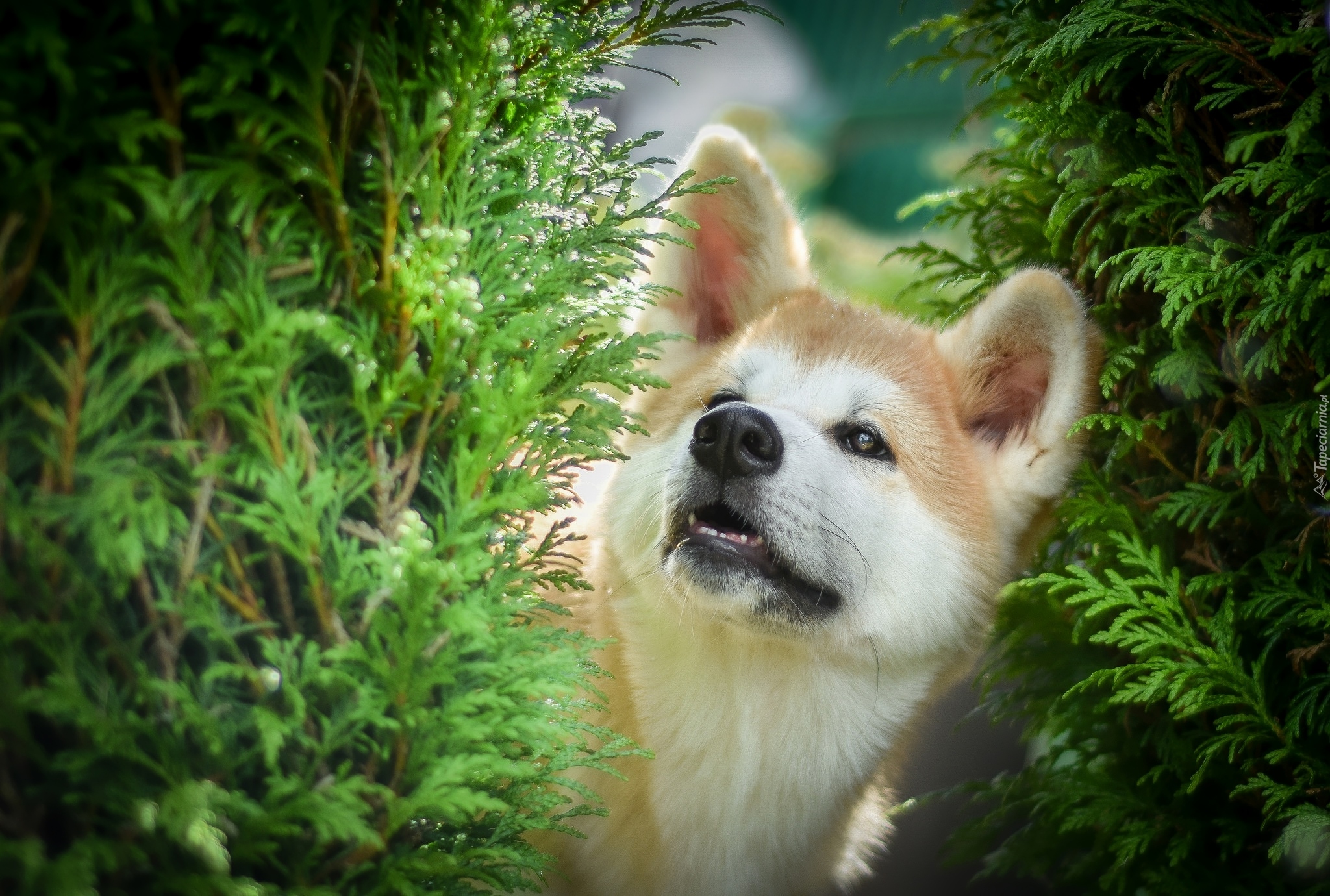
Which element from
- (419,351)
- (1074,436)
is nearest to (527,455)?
(419,351)

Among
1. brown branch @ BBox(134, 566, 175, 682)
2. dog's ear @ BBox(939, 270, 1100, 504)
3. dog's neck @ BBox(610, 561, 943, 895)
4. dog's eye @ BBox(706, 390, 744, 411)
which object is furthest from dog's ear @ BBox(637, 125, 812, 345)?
brown branch @ BBox(134, 566, 175, 682)

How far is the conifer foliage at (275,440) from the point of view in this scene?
868mm

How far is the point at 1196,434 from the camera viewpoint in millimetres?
1717

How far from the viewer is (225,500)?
0.97 meters

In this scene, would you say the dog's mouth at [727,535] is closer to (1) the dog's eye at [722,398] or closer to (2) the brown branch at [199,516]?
(1) the dog's eye at [722,398]

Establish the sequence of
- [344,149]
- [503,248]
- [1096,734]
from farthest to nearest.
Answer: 1. [1096,734]
2. [503,248]
3. [344,149]

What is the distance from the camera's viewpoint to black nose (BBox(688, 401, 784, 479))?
1509mm

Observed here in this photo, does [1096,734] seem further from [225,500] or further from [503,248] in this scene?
[225,500]

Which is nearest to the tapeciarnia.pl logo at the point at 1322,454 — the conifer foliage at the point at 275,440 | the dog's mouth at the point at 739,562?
the dog's mouth at the point at 739,562

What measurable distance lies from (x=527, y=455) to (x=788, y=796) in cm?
94

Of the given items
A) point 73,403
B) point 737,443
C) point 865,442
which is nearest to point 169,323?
point 73,403

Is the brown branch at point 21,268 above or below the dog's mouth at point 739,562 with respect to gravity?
above

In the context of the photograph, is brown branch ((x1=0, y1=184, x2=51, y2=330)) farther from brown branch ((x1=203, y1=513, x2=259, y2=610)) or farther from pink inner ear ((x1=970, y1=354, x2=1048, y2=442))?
pink inner ear ((x1=970, y1=354, x2=1048, y2=442))

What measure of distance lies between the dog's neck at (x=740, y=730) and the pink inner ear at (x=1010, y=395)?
1.85 feet
